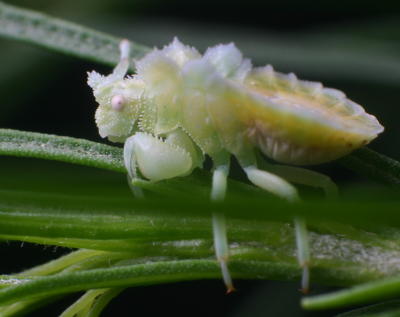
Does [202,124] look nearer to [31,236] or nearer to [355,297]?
[31,236]

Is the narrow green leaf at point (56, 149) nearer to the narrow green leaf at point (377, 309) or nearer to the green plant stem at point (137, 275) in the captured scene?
the green plant stem at point (137, 275)

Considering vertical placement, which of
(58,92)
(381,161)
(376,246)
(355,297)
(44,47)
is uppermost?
(58,92)

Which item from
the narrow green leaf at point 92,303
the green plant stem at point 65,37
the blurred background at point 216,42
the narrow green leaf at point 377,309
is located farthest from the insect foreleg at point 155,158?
the blurred background at point 216,42

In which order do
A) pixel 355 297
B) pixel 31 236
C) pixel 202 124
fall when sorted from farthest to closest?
pixel 202 124 < pixel 31 236 < pixel 355 297

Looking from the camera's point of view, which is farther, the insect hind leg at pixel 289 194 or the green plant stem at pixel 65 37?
the green plant stem at pixel 65 37

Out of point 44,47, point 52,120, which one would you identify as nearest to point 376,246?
point 44,47

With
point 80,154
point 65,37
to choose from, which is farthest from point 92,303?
point 65,37

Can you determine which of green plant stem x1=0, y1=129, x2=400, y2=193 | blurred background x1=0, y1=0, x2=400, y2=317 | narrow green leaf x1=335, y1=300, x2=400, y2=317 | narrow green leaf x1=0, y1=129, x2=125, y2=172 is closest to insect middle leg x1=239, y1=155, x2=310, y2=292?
narrow green leaf x1=335, y1=300, x2=400, y2=317
